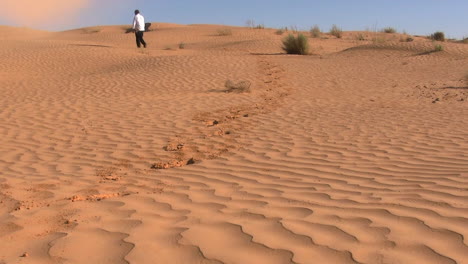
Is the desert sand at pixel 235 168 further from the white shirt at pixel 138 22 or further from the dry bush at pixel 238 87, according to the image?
the white shirt at pixel 138 22

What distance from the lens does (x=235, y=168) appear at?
571cm

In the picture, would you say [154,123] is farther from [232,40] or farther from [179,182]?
[232,40]

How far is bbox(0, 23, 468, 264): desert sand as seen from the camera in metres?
3.00

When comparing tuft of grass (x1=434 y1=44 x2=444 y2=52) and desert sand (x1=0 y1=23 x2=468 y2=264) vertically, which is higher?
tuft of grass (x1=434 y1=44 x2=444 y2=52)

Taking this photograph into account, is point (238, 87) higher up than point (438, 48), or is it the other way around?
point (438, 48)

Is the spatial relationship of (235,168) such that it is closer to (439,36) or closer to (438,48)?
(438,48)

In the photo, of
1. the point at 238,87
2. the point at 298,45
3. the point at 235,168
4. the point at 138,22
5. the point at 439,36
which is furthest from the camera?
the point at 439,36

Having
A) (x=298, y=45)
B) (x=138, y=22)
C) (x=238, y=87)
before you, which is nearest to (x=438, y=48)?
(x=298, y=45)

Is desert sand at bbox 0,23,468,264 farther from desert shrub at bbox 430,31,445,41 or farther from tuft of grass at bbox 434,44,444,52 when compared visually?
desert shrub at bbox 430,31,445,41

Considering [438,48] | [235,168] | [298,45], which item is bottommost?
[235,168]

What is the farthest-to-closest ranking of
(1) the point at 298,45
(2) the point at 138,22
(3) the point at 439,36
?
(3) the point at 439,36, (1) the point at 298,45, (2) the point at 138,22

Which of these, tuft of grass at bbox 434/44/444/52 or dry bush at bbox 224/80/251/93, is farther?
tuft of grass at bbox 434/44/444/52

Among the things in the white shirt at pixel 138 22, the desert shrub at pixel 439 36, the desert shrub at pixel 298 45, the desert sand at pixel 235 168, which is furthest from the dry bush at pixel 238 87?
the desert shrub at pixel 439 36

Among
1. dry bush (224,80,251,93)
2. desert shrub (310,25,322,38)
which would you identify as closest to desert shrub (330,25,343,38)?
desert shrub (310,25,322,38)
